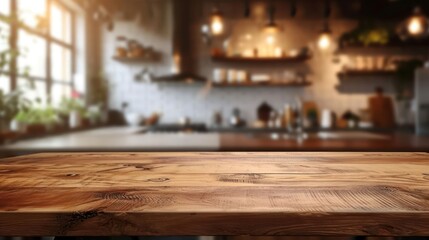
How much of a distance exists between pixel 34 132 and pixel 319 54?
390 centimetres

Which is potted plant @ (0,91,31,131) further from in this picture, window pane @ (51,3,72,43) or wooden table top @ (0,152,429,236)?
window pane @ (51,3,72,43)

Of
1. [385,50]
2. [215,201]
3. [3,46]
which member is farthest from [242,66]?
[215,201]

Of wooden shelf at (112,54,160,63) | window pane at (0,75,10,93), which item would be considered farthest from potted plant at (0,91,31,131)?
wooden shelf at (112,54,160,63)

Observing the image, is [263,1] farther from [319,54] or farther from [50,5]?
[50,5]

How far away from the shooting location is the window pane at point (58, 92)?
4.56 m

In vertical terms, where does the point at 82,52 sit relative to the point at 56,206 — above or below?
above

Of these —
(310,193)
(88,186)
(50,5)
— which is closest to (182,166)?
(88,186)

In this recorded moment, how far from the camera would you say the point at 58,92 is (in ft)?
16.2

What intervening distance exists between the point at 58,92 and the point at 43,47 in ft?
2.17

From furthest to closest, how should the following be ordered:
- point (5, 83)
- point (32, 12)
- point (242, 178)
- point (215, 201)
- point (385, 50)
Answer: point (385, 50)
point (5, 83)
point (32, 12)
point (242, 178)
point (215, 201)

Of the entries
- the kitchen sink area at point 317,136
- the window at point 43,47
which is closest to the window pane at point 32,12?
the window at point 43,47

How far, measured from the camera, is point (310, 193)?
33.9 inches

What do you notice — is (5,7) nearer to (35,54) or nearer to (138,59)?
(35,54)

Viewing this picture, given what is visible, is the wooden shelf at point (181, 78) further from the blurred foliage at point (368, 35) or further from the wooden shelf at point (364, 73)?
the blurred foliage at point (368, 35)
